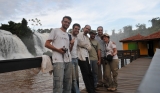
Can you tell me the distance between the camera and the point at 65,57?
107 inches

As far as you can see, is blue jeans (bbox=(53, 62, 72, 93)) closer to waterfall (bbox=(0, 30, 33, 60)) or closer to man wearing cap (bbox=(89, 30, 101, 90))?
man wearing cap (bbox=(89, 30, 101, 90))

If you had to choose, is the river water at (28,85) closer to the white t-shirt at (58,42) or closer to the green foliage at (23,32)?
the white t-shirt at (58,42)

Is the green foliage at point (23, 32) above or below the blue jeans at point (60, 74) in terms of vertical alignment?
above

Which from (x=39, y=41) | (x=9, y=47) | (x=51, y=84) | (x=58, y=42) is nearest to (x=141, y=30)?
(x=39, y=41)

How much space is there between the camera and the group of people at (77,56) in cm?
265

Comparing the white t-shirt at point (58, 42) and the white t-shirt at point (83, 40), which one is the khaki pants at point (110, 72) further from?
the white t-shirt at point (58, 42)

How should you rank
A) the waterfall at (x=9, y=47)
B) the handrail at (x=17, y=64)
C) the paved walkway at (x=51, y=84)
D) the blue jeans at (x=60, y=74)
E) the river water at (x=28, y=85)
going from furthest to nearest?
the waterfall at (x=9, y=47)
the river water at (x=28, y=85)
the paved walkway at (x=51, y=84)
the blue jeans at (x=60, y=74)
the handrail at (x=17, y=64)

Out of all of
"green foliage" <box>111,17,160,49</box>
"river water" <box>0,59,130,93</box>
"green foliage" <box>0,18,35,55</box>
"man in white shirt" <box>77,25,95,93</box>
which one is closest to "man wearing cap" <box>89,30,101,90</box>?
"man in white shirt" <box>77,25,95,93</box>

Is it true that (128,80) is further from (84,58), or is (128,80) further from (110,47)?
(84,58)

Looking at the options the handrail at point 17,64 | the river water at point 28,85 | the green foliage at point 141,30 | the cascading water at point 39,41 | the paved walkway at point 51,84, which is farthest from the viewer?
the green foliage at point 141,30

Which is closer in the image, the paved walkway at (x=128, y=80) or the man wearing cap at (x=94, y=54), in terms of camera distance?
the man wearing cap at (x=94, y=54)

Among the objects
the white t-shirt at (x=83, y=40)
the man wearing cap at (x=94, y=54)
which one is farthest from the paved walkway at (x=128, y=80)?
the white t-shirt at (x=83, y=40)

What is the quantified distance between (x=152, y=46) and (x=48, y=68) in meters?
19.1

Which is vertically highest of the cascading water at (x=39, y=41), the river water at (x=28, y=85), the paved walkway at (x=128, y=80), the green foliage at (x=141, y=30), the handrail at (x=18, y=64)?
the green foliage at (x=141, y=30)
